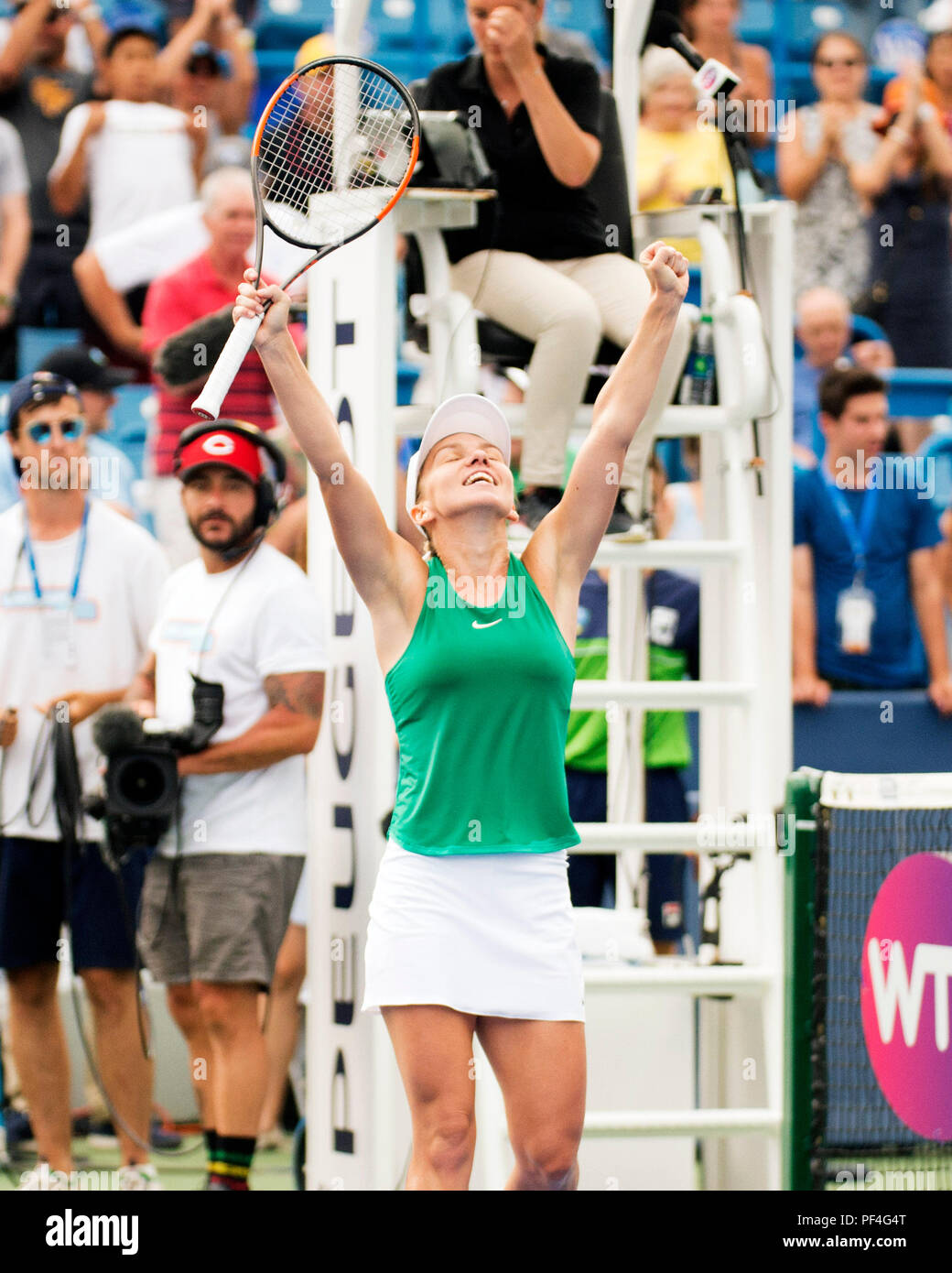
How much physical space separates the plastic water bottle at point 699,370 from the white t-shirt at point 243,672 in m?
1.08

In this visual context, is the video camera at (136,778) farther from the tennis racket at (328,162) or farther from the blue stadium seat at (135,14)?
the blue stadium seat at (135,14)

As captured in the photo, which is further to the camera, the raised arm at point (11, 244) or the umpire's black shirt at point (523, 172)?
the raised arm at point (11, 244)

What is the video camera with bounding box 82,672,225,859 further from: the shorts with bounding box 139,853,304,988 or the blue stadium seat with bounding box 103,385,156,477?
the blue stadium seat with bounding box 103,385,156,477

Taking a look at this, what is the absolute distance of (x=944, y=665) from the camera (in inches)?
260

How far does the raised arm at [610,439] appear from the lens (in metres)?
3.53

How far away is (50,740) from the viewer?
507 cm

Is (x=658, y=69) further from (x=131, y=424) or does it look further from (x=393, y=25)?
(x=393, y=25)

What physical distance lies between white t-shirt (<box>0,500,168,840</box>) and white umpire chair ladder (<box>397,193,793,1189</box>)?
1020mm

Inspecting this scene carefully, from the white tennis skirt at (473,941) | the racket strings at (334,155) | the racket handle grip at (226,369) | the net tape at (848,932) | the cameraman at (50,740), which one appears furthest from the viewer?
the cameraman at (50,740)

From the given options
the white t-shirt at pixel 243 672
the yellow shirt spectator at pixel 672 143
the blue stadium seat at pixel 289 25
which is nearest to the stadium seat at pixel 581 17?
the blue stadium seat at pixel 289 25

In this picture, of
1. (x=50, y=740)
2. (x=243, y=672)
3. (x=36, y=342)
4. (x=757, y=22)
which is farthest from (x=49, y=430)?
(x=757, y=22)

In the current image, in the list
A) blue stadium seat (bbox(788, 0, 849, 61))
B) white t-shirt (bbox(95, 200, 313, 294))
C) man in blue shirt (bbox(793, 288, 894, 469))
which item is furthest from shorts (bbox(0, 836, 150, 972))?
blue stadium seat (bbox(788, 0, 849, 61))

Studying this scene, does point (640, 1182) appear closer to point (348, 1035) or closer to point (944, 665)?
point (348, 1035)
